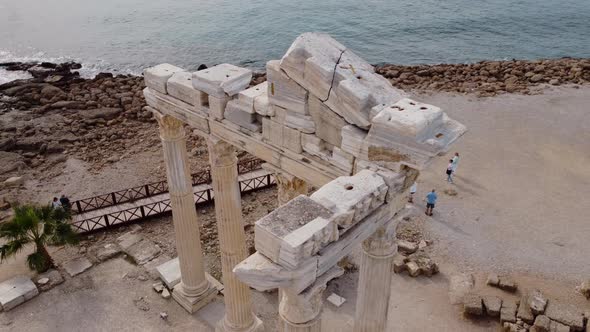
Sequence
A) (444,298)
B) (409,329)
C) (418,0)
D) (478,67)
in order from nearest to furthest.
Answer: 1. (409,329)
2. (444,298)
3. (478,67)
4. (418,0)

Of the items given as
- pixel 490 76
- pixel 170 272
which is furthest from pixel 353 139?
pixel 490 76

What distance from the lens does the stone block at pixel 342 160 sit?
19.0 feet

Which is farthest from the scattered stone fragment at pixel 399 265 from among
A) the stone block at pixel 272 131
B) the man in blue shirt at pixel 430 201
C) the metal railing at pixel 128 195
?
the stone block at pixel 272 131

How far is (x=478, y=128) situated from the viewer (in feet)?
68.8

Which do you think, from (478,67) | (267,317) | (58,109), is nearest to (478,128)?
(478,67)

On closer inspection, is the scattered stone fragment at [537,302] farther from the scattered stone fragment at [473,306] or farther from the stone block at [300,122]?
the stone block at [300,122]

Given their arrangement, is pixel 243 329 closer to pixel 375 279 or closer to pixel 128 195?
pixel 375 279

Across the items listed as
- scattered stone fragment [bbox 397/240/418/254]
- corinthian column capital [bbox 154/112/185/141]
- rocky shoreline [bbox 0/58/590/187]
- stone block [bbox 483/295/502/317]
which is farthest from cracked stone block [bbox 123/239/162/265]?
stone block [bbox 483/295/502/317]

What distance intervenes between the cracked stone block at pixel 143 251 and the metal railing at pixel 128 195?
224 cm

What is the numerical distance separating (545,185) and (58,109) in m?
23.6

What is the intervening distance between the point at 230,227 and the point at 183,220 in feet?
6.38

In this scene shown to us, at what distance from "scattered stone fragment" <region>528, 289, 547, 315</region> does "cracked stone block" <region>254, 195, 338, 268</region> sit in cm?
853

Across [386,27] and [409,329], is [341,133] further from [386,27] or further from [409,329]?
[386,27]

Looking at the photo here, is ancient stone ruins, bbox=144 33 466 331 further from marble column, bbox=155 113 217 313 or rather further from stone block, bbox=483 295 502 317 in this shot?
stone block, bbox=483 295 502 317
